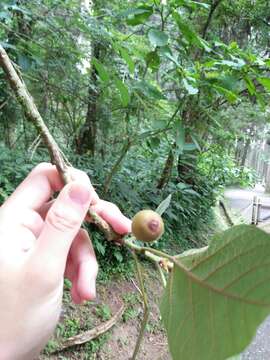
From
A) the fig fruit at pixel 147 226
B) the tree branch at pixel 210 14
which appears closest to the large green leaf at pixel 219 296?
the fig fruit at pixel 147 226

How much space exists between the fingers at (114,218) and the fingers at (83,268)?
→ 0.21ft

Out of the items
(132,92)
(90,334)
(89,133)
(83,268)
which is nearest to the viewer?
(83,268)

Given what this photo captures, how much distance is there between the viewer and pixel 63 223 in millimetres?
652

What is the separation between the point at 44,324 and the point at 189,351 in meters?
0.32

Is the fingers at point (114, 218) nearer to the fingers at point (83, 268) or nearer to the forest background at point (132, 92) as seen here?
the fingers at point (83, 268)

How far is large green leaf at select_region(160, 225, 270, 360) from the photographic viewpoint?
0.41 m

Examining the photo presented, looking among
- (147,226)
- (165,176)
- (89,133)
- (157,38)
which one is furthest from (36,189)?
(89,133)

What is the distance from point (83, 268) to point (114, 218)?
0.52ft

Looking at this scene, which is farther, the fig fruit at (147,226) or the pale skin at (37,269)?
the pale skin at (37,269)

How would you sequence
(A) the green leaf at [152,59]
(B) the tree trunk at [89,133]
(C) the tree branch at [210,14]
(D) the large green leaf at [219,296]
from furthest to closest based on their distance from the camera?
(C) the tree branch at [210,14] < (B) the tree trunk at [89,133] < (A) the green leaf at [152,59] < (D) the large green leaf at [219,296]

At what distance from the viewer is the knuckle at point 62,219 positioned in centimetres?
65

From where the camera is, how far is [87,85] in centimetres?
337

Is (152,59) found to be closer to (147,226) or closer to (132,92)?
(132,92)

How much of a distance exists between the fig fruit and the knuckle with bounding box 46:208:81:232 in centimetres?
18
